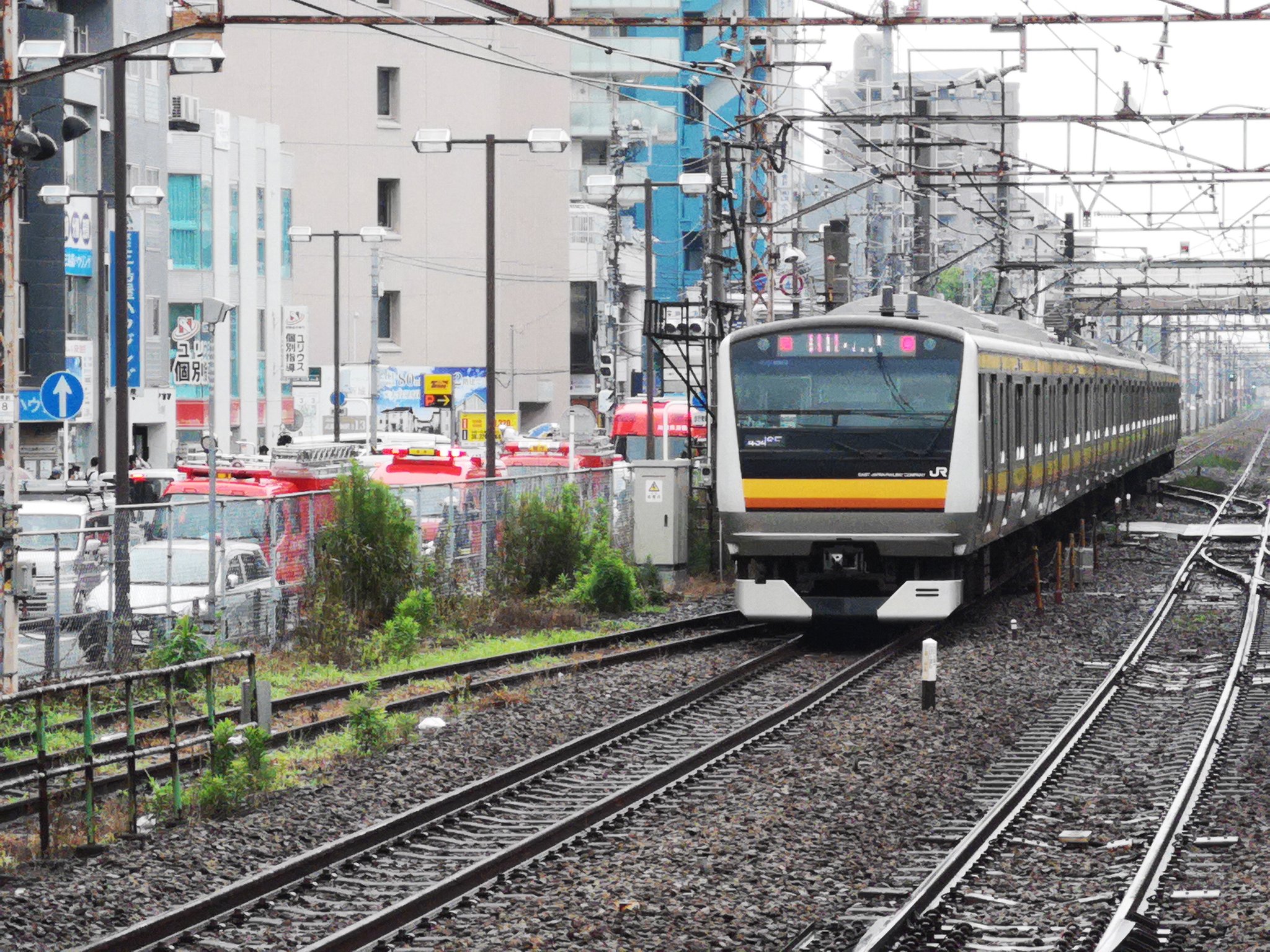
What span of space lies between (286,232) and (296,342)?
7.75 meters

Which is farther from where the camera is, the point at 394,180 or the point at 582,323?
the point at 582,323

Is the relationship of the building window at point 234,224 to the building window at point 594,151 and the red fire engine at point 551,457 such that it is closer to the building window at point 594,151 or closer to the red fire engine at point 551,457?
the red fire engine at point 551,457

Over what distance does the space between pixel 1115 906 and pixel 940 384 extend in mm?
10249

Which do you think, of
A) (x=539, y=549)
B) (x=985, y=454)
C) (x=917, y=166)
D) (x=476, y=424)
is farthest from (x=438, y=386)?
(x=985, y=454)

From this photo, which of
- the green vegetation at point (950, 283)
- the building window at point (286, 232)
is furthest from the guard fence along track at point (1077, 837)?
the green vegetation at point (950, 283)

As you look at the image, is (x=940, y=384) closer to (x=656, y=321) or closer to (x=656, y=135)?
(x=656, y=321)

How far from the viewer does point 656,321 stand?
27.3 m


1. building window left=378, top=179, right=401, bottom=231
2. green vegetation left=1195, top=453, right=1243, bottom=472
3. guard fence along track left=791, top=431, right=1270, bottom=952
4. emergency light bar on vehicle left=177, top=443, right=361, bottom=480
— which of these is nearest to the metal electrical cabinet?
emergency light bar on vehicle left=177, top=443, right=361, bottom=480

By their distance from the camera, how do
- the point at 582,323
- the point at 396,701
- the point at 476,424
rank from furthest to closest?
the point at 582,323
the point at 476,424
the point at 396,701

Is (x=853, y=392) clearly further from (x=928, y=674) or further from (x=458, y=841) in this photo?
(x=458, y=841)

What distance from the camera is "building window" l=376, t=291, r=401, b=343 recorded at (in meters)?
67.2

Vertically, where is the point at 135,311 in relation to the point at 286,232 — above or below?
below

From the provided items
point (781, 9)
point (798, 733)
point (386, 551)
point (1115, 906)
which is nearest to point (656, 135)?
point (781, 9)

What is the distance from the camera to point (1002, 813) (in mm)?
11250
